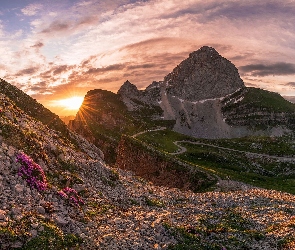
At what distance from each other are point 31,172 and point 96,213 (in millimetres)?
7288

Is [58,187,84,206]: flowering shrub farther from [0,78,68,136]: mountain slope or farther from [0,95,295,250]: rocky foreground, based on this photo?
[0,78,68,136]: mountain slope

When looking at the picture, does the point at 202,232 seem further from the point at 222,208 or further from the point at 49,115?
the point at 49,115

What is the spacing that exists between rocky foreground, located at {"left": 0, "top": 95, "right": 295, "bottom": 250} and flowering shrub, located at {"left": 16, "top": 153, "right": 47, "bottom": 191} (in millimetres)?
50

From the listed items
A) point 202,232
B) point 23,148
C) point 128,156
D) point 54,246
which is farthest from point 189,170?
point 54,246

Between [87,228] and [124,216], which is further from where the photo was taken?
[124,216]

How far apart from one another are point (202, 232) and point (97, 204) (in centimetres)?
1117

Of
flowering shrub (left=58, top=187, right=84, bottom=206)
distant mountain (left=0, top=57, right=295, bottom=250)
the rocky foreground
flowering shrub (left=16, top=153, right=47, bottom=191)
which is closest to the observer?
the rocky foreground

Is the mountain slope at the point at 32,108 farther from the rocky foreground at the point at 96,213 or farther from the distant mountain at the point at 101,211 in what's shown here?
the distant mountain at the point at 101,211

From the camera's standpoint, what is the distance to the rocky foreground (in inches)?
856

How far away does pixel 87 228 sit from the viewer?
24688 millimetres

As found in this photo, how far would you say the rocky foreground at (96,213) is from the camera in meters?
21.7

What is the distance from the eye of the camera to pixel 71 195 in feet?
95.6

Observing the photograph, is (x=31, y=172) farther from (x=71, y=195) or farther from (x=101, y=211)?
(x=101, y=211)

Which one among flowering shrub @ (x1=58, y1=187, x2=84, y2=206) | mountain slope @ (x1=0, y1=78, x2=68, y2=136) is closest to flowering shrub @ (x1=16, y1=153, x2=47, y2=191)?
flowering shrub @ (x1=58, y1=187, x2=84, y2=206)
